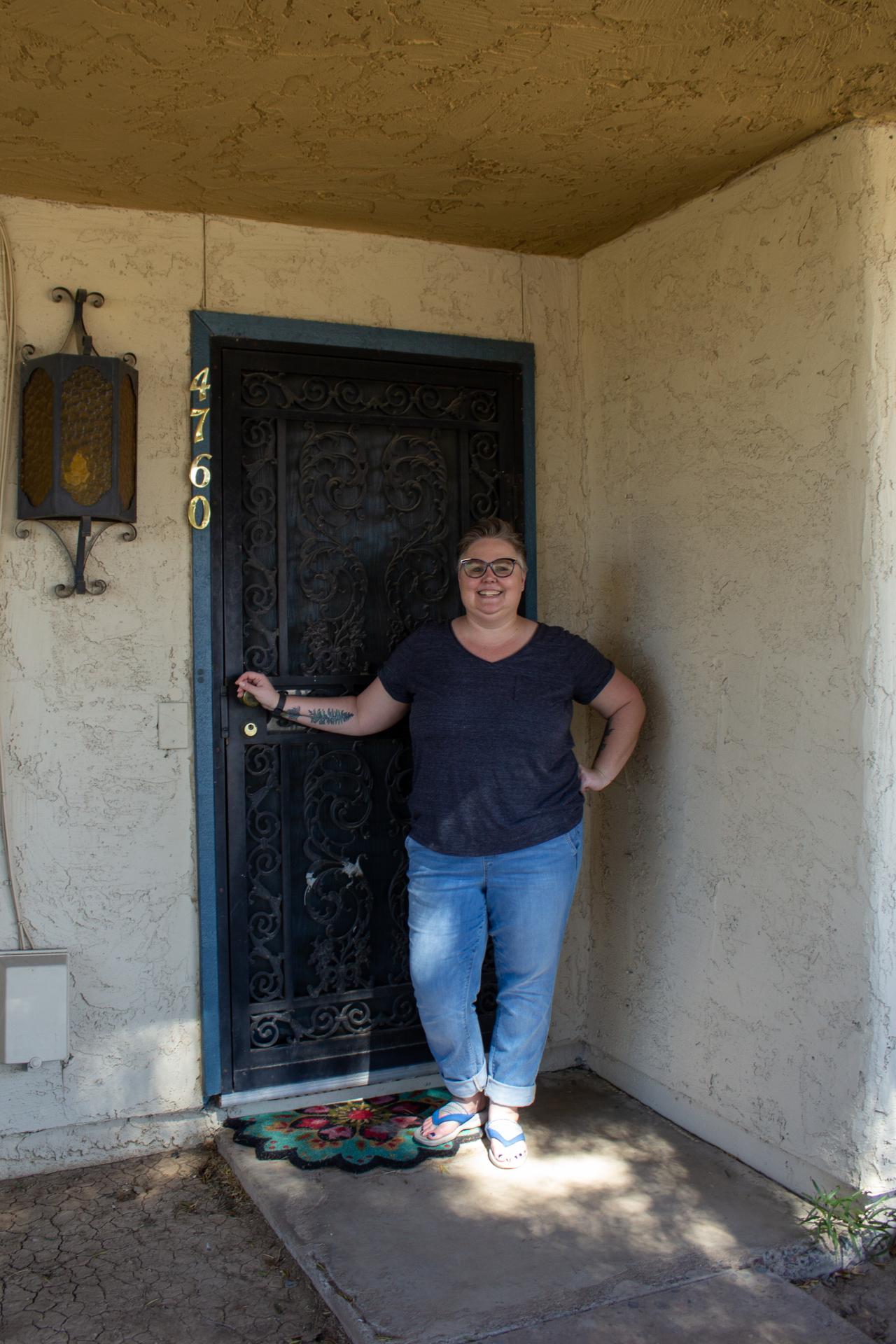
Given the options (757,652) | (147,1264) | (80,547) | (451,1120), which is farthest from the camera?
(451,1120)

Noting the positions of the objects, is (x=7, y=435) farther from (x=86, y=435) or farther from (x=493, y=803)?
(x=493, y=803)

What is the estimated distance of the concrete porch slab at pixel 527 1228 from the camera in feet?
8.23

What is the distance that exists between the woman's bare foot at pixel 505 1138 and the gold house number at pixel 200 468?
6.19 feet

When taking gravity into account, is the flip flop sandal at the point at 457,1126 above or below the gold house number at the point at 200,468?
below

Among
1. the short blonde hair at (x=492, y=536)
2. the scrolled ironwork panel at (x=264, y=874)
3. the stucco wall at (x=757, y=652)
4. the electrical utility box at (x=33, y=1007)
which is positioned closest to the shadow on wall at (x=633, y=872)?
the stucco wall at (x=757, y=652)

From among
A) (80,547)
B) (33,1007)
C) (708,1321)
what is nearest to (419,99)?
(80,547)

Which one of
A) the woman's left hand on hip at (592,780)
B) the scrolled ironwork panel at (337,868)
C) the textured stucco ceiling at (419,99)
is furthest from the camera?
the scrolled ironwork panel at (337,868)

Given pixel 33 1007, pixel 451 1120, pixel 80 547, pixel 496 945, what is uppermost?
pixel 80 547

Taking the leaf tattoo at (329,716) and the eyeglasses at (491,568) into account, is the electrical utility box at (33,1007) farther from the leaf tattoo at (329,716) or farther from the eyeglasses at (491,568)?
the eyeglasses at (491,568)

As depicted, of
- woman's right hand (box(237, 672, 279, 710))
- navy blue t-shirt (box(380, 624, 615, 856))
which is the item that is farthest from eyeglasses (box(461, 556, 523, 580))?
woman's right hand (box(237, 672, 279, 710))

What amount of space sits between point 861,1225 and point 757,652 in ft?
4.68

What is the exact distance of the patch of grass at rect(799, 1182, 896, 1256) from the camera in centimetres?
273

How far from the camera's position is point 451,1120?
330 centimetres

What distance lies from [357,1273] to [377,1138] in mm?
692
